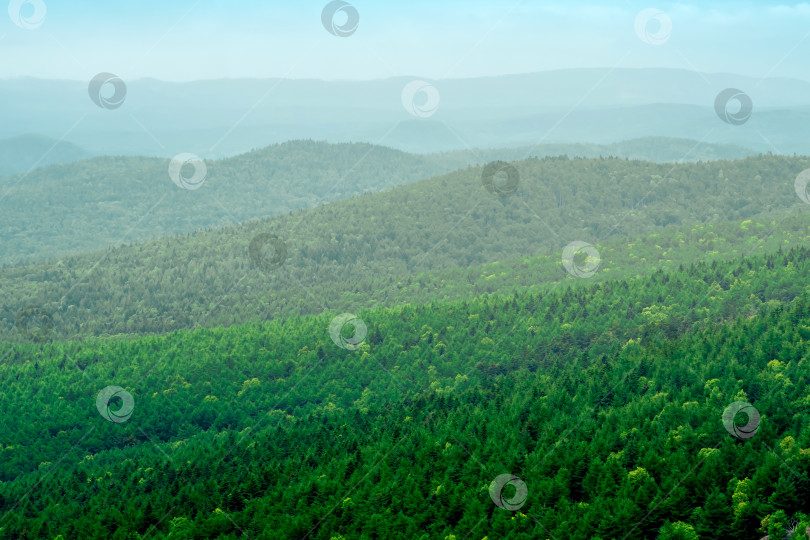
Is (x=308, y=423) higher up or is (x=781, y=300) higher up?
(x=781, y=300)

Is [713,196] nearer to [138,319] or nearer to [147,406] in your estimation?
[138,319]

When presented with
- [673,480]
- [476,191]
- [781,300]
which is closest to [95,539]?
[673,480]
